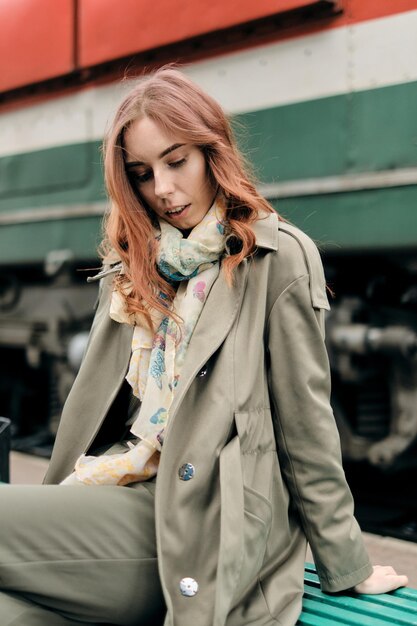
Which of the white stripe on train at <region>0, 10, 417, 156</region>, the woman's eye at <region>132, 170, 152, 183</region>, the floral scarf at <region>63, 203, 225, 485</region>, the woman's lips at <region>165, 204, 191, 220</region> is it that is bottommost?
the floral scarf at <region>63, 203, 225, 485</region>

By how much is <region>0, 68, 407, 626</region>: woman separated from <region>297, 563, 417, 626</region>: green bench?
1.2 inches

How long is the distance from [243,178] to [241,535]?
70 centimetres

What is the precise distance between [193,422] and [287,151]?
1.66 meters

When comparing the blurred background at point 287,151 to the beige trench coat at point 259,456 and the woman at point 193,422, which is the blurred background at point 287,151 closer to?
the woman at point 193,422

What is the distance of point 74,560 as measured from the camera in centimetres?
152

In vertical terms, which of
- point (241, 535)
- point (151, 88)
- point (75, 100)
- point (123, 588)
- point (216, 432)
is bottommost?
point (123, 588)

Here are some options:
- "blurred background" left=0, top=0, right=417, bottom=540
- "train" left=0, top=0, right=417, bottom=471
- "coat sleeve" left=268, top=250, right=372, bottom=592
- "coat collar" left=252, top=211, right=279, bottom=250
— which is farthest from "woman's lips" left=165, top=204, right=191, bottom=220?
"train" left=0, top=0, right=417, bottom=471

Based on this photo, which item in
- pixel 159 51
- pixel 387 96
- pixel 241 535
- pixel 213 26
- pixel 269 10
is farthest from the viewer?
pixel 159 51

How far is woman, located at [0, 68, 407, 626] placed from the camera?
151 cm

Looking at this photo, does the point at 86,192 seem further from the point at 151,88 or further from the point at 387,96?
the point at 151,88

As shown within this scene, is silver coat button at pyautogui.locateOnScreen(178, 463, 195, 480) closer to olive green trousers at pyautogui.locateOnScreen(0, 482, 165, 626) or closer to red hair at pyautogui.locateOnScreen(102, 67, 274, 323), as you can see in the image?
olive green trousers at pyautogui.locateOnScreen(0, 482, 165, 626)

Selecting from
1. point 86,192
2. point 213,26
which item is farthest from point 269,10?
point 86,192

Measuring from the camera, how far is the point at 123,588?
153 cm

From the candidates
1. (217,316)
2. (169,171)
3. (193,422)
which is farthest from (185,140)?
(193,422)
